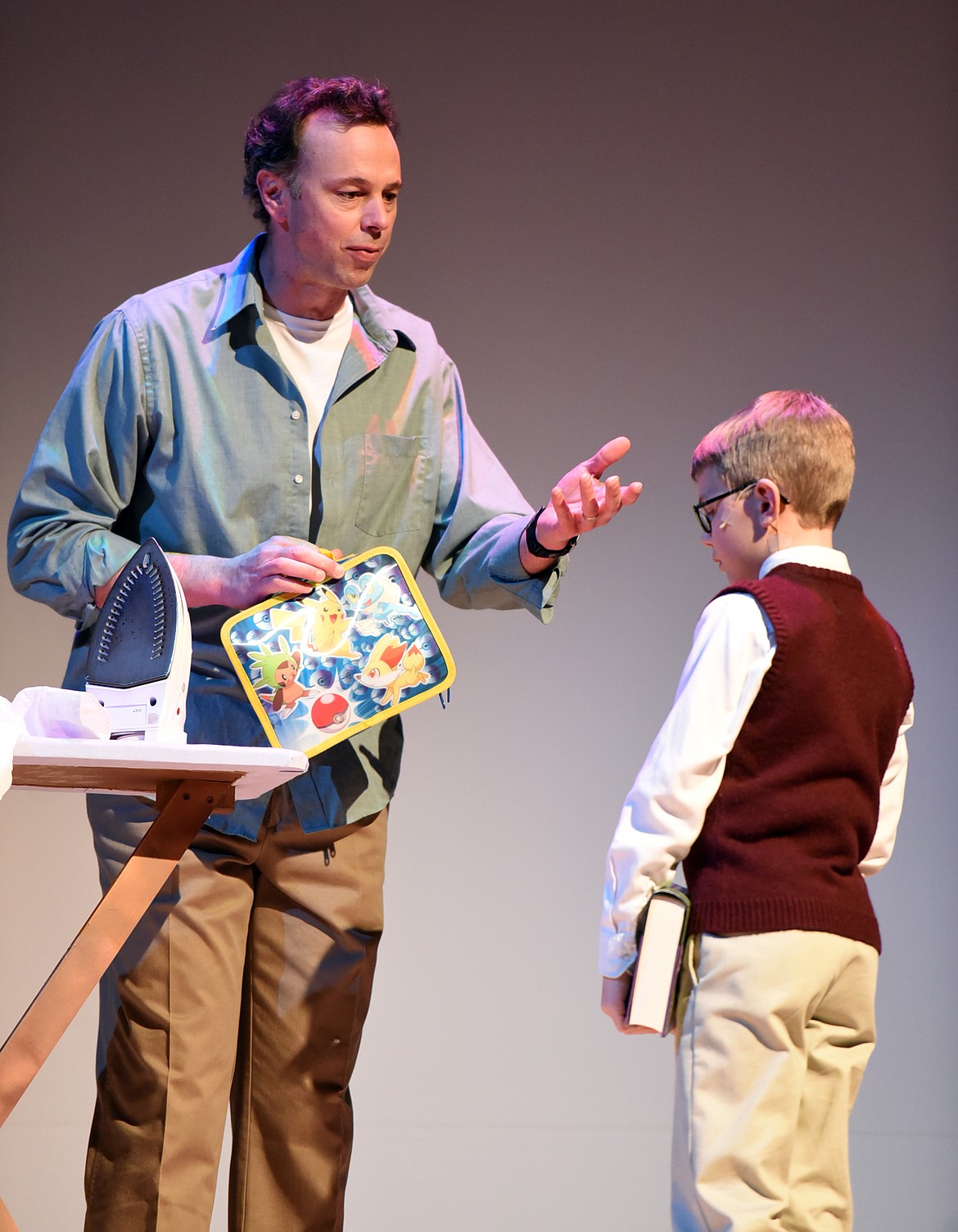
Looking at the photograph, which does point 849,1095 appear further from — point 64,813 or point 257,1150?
point 64,813

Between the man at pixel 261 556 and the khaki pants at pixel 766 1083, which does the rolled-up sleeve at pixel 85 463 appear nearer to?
the man at pixel 261 556

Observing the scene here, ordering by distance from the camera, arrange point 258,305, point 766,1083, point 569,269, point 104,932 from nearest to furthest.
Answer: point 104,932 → point 766,1083 → point 258,305 → point 569,269

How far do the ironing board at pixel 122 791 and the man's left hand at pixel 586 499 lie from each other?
0.56 meters

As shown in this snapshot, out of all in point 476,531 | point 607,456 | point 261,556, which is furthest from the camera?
point 476,531

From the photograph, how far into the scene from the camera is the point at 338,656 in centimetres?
182

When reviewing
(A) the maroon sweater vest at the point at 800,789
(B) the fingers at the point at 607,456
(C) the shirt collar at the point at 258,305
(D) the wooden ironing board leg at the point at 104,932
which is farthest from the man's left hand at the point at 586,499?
(D) the wooden ironing board leg at the point at 104,932

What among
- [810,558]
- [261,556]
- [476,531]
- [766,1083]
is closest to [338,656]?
[261,556]

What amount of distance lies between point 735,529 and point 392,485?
51 cm

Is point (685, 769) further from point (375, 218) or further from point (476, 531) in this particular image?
point (375, 218)

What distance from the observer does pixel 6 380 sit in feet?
10.8

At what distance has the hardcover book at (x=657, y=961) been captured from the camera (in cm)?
166

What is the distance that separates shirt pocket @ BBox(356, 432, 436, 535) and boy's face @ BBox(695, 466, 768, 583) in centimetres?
43

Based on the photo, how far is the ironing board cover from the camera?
70.2 inches

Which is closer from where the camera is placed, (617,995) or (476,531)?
(617,995)
